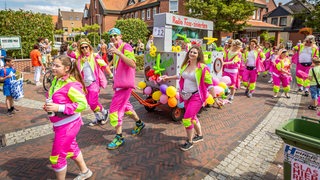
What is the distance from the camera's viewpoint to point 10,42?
11875mm

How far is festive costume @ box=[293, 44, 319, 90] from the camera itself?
8453mm

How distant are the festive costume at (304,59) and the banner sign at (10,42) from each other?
13.0 meters

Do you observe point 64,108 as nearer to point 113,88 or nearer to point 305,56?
point 113,88

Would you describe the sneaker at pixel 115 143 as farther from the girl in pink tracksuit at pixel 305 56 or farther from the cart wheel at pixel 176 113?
the girl in pink tracksuit at pixel 305 56

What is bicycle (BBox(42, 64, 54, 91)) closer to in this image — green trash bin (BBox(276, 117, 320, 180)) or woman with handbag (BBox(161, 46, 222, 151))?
woman with handbag (BBox(161, 46, 222, 151))

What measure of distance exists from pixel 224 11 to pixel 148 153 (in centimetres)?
1527

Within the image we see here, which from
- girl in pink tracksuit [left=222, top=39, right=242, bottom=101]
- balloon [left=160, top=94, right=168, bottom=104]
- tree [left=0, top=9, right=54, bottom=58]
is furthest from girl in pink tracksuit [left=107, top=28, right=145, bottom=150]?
tree [left=0, top=9, right=54, bottom=58]

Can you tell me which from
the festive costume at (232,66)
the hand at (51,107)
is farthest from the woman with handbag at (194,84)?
the festive costume at (232,66)

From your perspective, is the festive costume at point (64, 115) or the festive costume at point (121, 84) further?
the festive costume at point (121, 84)

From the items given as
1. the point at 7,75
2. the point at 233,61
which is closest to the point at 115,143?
the point at 7,75

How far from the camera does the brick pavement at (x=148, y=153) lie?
12.0 feet

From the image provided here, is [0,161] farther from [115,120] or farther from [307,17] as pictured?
[307,17]

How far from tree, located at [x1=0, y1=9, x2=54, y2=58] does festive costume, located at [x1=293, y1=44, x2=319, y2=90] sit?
13.5 meters

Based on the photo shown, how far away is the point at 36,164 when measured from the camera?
3.88 metres
